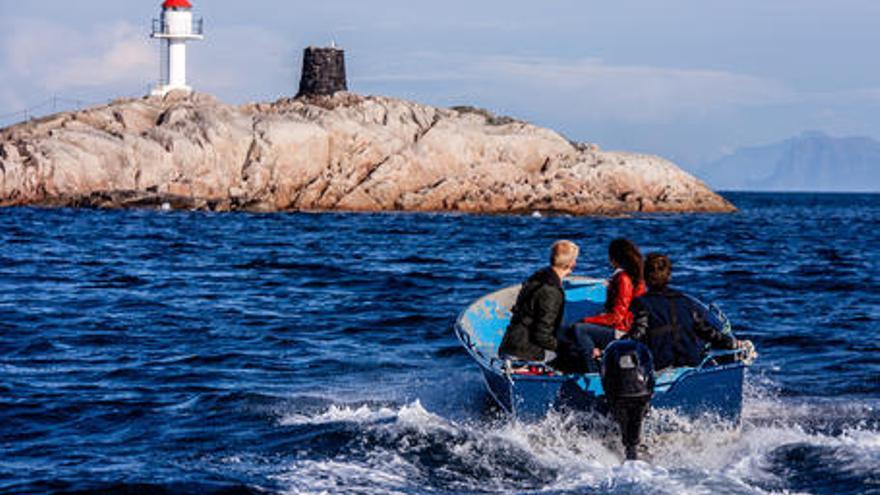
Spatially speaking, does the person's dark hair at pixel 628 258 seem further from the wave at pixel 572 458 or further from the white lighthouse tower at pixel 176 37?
the white lighthouse tower at pixel 176 37

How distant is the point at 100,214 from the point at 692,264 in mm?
32740

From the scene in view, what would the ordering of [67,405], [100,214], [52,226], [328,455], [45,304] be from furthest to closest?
1. [100,214]
2. [52,226]
3. [45,304]
4. [67,405]
5. [328,455]

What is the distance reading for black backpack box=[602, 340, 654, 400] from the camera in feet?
36.0

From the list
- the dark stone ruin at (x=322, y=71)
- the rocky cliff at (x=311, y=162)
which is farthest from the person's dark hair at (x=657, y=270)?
the dark stone ruin at (x=322, y=71)

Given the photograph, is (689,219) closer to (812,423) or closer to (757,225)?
(757,225)

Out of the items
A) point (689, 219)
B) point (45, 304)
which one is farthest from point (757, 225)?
point (45, 304)

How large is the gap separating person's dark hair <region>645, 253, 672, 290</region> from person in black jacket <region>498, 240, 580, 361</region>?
73 centimetres

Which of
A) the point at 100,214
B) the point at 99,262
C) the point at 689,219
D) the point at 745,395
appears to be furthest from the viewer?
the point at 689,219

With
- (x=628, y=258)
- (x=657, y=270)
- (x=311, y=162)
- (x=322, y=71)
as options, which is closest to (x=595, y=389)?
(x=657, y=270)

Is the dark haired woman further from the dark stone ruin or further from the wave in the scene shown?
the dark stone ruin

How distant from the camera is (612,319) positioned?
41.0 ft

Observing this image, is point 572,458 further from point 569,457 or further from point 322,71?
point 322,71

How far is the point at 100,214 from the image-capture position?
57.9m

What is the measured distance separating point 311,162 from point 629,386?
59511 millimetres
